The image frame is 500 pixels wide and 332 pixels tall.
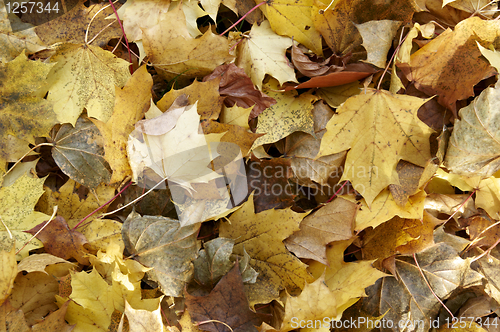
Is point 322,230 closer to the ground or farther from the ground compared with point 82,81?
closer to the ground

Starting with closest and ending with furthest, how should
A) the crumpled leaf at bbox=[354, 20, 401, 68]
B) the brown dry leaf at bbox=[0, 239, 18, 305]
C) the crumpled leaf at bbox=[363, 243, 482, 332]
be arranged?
the brown dry leaf at bbox=[0, 239, 18, 305], the crumpled leaf at bbox=[354, 20, 401, 68], the crumpled leaf at bbox=[363, 243, 482, 332]

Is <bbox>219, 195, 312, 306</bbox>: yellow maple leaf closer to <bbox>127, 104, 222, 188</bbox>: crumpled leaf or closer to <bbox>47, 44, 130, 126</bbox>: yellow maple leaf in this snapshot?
<bbox>127, 104, 222, 188</bbox>: crumpled leaf

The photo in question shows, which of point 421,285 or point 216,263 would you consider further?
point 421,285

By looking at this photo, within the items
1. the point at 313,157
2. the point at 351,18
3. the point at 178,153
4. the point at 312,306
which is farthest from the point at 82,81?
the point at 312,306

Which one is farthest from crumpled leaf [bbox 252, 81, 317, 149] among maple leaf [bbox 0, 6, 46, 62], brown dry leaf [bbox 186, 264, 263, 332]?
maple leaf [bbox 0, 6, 46, 62]

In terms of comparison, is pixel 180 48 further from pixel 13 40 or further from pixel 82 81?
pixel 13 40

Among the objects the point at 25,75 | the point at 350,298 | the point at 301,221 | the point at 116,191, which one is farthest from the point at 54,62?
the point at 350,298

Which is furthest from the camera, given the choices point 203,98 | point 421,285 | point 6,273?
point 421,285

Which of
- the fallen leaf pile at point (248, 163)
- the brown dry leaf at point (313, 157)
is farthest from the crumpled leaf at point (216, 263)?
the brown dry leaf at point (313, 157)
